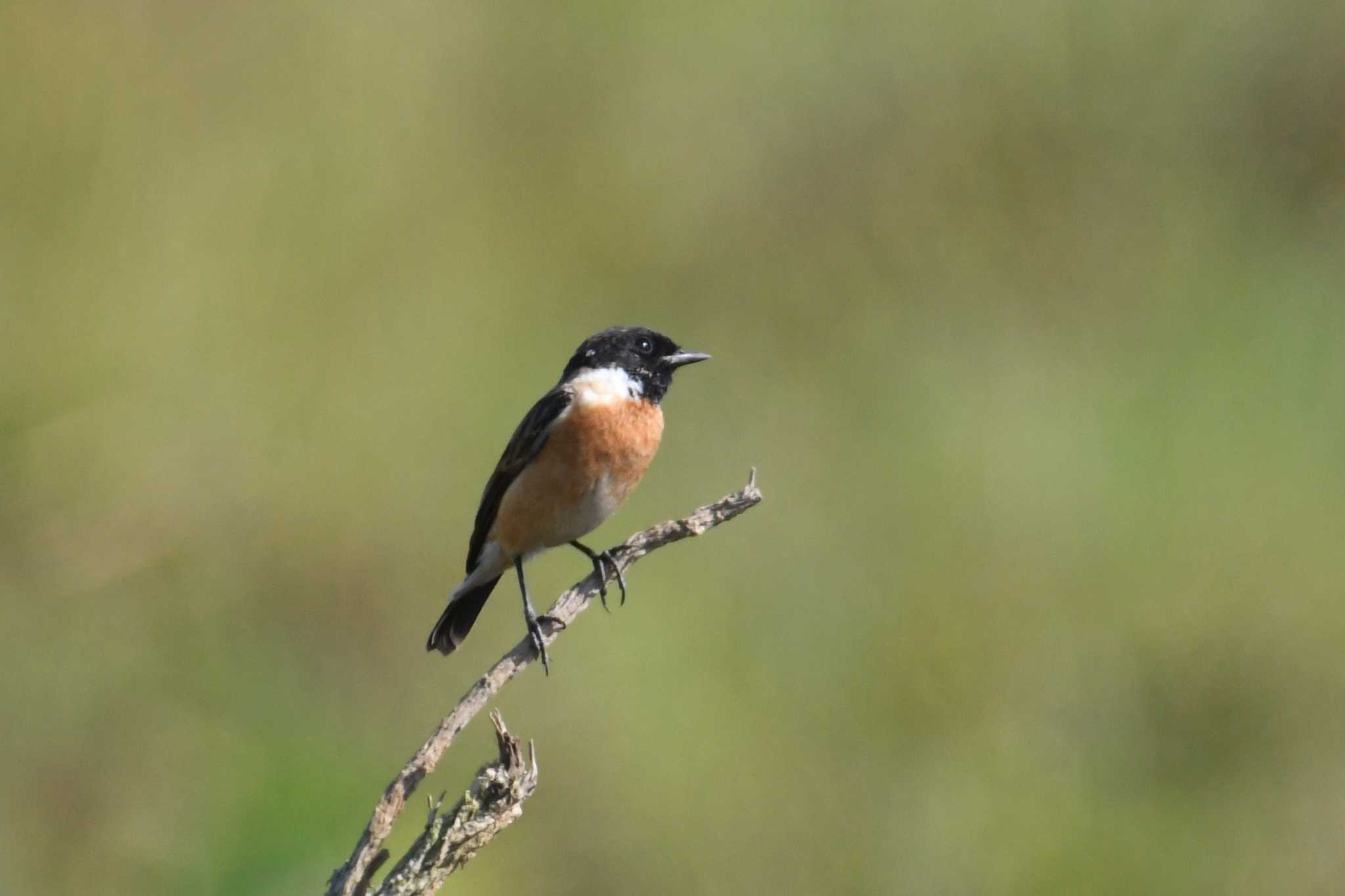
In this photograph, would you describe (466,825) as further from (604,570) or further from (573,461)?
(573,461)

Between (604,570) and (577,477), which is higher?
(577,477)

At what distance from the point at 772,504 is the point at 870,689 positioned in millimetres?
1228

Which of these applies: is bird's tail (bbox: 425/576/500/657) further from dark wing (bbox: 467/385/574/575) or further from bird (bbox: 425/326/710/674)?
dark wing (bbox: 467/385/574/575)

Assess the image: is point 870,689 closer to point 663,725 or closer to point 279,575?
point 663,725

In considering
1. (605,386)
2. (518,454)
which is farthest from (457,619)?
(605,386)

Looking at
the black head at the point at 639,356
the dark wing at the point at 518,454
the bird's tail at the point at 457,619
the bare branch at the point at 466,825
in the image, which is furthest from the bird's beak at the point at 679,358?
the bare branch at the point at 466,825

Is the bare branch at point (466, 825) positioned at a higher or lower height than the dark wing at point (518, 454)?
lower

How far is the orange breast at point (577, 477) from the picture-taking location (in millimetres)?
5957

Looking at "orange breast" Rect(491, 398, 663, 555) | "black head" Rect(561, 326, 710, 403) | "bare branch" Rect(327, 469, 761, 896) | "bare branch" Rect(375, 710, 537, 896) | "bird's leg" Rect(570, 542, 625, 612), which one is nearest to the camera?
"bare branch" Rect(327, 469, 761, 896)

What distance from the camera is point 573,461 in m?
5.95

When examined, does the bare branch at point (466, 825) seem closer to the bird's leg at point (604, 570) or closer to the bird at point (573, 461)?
the bird's leg at point (604, 570)

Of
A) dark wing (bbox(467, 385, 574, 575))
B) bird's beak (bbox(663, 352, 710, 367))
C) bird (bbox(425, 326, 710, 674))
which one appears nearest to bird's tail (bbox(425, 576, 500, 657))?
bird (bbox(425, 326, 710, 674))

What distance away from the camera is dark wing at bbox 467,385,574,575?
6133 millimetres

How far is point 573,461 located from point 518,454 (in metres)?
0.32
